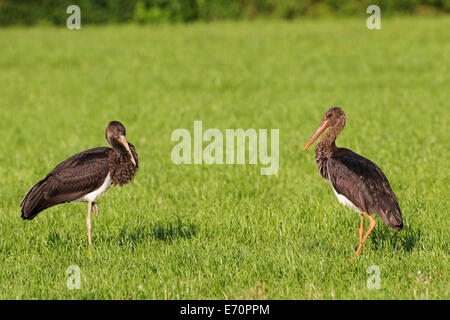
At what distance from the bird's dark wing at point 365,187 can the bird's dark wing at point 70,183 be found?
261cm

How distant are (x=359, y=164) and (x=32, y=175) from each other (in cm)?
662

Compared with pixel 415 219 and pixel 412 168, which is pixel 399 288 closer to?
pixel 415 219

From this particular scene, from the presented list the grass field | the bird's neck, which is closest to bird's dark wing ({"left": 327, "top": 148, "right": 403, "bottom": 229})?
the bird's neck

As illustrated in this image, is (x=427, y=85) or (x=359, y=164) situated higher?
(x=427, y=85)

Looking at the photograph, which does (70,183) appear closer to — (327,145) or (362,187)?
(327,145)

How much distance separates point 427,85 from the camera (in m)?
20.0

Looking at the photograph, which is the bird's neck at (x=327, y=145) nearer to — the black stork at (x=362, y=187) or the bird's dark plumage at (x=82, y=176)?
the black stork at (x=362, y=187)

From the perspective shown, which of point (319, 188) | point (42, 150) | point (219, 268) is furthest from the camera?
point (42, 150)

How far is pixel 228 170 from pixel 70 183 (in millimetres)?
4347

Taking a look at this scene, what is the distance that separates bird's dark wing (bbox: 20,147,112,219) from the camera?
6.91 meters

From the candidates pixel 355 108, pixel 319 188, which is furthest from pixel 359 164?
pixel 355 108

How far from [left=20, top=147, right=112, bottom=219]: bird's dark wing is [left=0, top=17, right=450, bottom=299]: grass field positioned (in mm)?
593

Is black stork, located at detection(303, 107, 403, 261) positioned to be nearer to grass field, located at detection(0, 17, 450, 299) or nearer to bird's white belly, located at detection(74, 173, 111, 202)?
grass field, located at detection(0, 17, 450, 299)

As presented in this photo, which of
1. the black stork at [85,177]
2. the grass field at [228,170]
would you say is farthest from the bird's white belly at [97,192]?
the grass field at [228,170]
